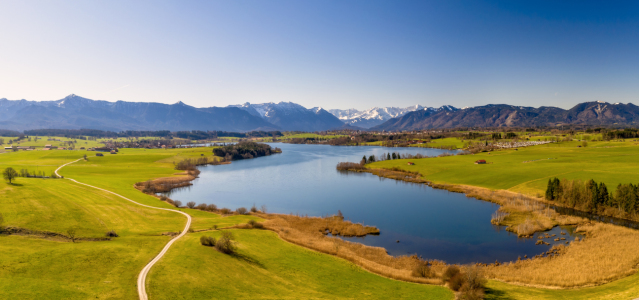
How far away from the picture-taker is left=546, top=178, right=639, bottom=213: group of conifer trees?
152ft

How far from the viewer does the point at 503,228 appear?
4631 centimetres

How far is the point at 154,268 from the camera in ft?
79.6

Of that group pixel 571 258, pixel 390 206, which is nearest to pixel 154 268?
pixel 571 258

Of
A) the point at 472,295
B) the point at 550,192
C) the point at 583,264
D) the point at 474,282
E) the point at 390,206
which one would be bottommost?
the point at 390,206

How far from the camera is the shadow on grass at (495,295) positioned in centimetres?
2302

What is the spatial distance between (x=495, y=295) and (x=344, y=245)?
19.2m

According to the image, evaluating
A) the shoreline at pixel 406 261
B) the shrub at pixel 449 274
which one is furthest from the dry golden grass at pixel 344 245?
the shrub at pixel 449 274

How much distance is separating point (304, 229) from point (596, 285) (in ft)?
112

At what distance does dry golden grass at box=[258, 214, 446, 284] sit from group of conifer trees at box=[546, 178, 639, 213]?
36.9 meters

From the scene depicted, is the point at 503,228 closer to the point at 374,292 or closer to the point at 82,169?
the point at 374,292

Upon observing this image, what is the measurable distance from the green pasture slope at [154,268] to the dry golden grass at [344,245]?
167cm

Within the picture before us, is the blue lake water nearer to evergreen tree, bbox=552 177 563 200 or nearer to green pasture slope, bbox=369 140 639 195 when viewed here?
evergreen tree, bbox=552 177 563 200

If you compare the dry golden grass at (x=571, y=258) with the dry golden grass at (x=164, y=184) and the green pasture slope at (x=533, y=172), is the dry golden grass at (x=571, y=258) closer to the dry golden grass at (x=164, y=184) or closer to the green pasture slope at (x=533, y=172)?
the green pasture slope at (x=533, y=172)

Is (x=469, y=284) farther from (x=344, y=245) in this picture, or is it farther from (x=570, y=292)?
(x=344, y=245)
